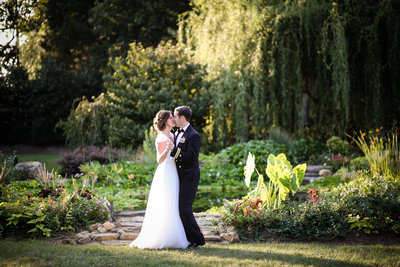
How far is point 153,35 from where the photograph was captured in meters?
22.3

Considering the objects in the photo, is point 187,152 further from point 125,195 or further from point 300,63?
point 300,63

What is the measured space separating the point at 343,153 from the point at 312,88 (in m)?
2.73

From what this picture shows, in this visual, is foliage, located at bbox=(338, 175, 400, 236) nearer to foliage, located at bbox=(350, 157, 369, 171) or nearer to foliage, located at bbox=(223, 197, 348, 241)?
foliage, located at bbox=(223, 197, 348, 241)

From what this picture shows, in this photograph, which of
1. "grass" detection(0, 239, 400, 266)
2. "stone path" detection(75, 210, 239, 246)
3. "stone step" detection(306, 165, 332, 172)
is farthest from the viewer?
"stone step" detection(306, 165, 332, 172)

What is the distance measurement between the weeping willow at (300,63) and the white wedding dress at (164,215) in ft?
25.6

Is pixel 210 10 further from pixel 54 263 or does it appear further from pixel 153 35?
pixel 54 263

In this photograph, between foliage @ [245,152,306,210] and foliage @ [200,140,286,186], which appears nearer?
foliage @ [245,152,306,210]

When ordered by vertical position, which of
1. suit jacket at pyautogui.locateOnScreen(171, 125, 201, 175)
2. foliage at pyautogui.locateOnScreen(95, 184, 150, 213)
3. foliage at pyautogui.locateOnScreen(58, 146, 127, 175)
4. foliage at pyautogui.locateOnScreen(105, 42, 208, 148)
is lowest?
foliage at pyautogui.locateOnScreen(95, 184, 150, 213)

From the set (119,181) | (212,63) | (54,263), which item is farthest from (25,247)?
(212,63)

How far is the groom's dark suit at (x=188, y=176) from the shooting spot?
4.88 metres

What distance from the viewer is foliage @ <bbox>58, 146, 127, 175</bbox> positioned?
443 inches

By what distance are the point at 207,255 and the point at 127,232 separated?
1561mm

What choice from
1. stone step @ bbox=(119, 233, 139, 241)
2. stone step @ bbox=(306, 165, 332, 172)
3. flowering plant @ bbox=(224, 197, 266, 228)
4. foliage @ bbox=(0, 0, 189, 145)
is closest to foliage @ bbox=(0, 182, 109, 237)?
stone step @ bbox=(119, 233, 139, 241)

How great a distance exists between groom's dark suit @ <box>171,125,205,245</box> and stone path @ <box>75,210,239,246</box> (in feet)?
1.61
